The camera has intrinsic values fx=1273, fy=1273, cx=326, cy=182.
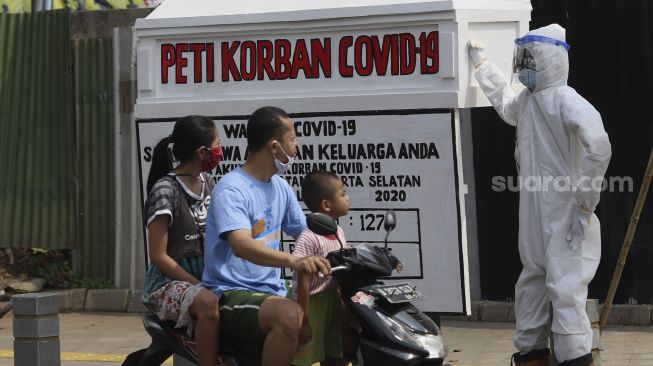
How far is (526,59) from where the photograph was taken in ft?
22.4

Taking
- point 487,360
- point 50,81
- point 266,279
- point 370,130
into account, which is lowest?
point 487,360

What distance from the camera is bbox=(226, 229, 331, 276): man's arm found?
516cm

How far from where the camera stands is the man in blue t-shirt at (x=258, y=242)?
17.4ft

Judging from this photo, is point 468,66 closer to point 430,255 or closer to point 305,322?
point 430,255

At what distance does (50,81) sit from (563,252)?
5790 millimetres

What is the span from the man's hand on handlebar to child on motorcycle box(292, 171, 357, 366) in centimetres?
37

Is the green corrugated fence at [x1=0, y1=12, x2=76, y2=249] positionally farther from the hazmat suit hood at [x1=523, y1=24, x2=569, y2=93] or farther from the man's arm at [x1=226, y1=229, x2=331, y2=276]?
the man's arm at [x1=226, y1=229, x2=331, y2=276]

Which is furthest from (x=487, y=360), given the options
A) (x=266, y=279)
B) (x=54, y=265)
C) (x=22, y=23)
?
(x=22, y=23)

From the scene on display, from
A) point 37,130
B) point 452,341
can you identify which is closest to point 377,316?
point 452,341

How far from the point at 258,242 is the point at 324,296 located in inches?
19.4

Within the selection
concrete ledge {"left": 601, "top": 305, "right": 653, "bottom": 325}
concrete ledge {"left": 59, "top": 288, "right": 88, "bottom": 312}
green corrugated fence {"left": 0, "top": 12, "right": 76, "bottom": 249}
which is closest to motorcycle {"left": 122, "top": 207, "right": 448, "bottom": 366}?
concrete ledge {"left": 601, "top": 305, "right": 653, "bottom": 325}

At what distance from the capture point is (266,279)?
5715 millimetres

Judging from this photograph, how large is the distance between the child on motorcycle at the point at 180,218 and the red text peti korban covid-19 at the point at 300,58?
3.21 feet

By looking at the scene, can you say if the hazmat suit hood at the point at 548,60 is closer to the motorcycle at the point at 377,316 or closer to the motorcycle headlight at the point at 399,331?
the motorcycle at the point at 377,316
